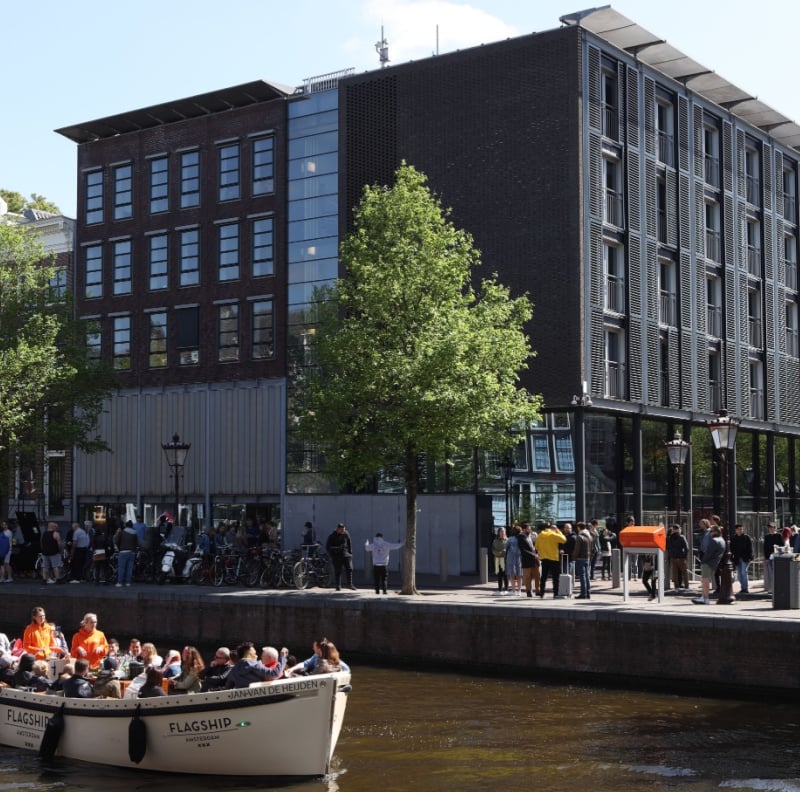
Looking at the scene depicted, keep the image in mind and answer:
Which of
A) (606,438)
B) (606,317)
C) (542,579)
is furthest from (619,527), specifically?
(542,579)

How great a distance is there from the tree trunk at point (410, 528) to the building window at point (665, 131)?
58.7 feet

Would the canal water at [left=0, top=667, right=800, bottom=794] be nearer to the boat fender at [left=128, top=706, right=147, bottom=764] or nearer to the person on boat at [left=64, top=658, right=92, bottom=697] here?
the boat fender at [left=128, top=706, right=147, bottom=764]

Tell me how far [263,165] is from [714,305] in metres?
17.3

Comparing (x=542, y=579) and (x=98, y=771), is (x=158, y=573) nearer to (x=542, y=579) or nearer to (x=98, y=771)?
(x=542, y=579)

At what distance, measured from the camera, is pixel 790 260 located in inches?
2196

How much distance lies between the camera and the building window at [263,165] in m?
48.5

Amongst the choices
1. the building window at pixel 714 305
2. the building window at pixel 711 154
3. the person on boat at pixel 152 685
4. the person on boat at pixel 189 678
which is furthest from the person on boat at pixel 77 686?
the building window at pixel 711 154

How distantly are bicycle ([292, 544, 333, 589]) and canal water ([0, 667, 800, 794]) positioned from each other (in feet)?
32.2

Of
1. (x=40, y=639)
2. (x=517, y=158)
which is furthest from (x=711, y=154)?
(x=40, y=639)

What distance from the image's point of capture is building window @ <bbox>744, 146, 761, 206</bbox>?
52.7m

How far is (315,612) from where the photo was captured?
31625mm

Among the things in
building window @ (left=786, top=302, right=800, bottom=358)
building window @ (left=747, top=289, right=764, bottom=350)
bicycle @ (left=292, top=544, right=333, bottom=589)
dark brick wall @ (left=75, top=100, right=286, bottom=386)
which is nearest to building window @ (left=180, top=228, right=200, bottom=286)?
dark brick wall @ (left=75, top=100, right=286, bottom=386)

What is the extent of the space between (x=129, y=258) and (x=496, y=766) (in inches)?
1448

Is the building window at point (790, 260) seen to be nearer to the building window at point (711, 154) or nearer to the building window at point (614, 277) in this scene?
the building window at point (711, 154)
